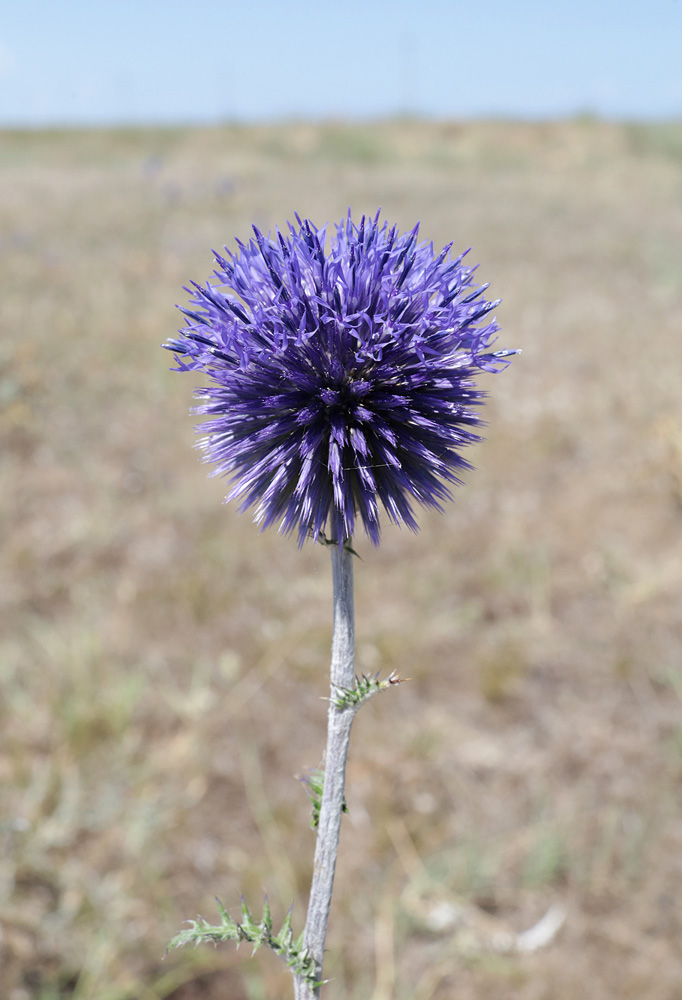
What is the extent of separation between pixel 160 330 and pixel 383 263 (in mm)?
6025

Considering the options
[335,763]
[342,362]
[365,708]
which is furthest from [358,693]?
[365,708]

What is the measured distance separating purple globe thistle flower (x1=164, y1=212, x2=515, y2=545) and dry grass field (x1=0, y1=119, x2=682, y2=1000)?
6.29 feet

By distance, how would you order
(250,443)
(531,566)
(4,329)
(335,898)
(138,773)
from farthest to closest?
(4,329) → (531,566) → (138,773) → (335,898) → (250,443)

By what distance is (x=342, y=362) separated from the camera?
125cm

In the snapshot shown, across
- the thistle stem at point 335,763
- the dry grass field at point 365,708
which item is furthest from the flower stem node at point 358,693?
the dry grass field at point 365,708

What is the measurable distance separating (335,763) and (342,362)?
2.19 feet

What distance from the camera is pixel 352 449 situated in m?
1.32

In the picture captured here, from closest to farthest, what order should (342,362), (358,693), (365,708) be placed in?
(358,693) → (342,362) → (365,708)

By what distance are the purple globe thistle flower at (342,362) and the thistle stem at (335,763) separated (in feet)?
0.43

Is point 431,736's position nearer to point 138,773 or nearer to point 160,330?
point 138,773

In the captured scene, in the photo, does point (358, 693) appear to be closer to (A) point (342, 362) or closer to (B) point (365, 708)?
(A) point (342, 362)

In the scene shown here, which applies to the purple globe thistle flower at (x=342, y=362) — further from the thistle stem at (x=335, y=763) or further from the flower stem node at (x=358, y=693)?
the flower stem node at (x=358, y=693)

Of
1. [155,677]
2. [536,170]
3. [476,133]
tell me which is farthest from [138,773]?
[476,133]

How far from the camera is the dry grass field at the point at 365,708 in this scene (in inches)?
101
